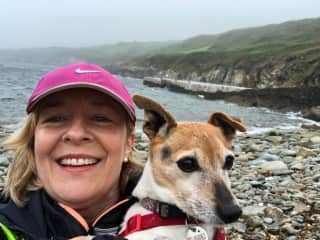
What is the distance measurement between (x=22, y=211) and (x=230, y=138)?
8.01ft

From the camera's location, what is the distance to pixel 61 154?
3297 millimetres

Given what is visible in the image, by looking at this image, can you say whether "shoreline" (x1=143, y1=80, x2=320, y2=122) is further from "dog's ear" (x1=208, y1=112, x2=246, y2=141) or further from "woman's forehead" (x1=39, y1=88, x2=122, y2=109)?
"woman's forehead" (x1=39, y1=88, x2=122, y2=109)

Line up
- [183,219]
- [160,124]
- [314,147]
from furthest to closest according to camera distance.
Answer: [314,147] < [160,124] < [183,219]

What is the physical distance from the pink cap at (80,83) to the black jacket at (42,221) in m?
0.70

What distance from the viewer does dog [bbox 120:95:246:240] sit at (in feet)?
11.7

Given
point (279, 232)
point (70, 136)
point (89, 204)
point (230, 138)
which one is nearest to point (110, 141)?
point (70, 136)

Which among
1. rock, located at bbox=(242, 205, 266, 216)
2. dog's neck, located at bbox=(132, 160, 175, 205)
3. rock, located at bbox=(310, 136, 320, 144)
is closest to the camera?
dog's neck, located at bbox=(132, 160, 175, 205)

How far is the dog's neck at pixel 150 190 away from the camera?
3.82 m

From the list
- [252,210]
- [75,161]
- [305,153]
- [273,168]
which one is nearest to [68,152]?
[75,161]

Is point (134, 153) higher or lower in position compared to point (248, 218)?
higher

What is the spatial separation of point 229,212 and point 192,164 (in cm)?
61

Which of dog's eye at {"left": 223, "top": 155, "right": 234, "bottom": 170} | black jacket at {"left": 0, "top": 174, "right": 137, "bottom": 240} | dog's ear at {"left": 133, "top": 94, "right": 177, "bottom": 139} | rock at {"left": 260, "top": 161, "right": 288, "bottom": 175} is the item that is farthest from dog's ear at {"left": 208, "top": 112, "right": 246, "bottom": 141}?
rock at {"left": 260, "top": 161, "right": 288, "bottom": 175}

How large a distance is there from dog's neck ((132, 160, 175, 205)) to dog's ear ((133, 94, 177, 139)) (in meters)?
0.44

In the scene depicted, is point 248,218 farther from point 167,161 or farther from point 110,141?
point 110,141
